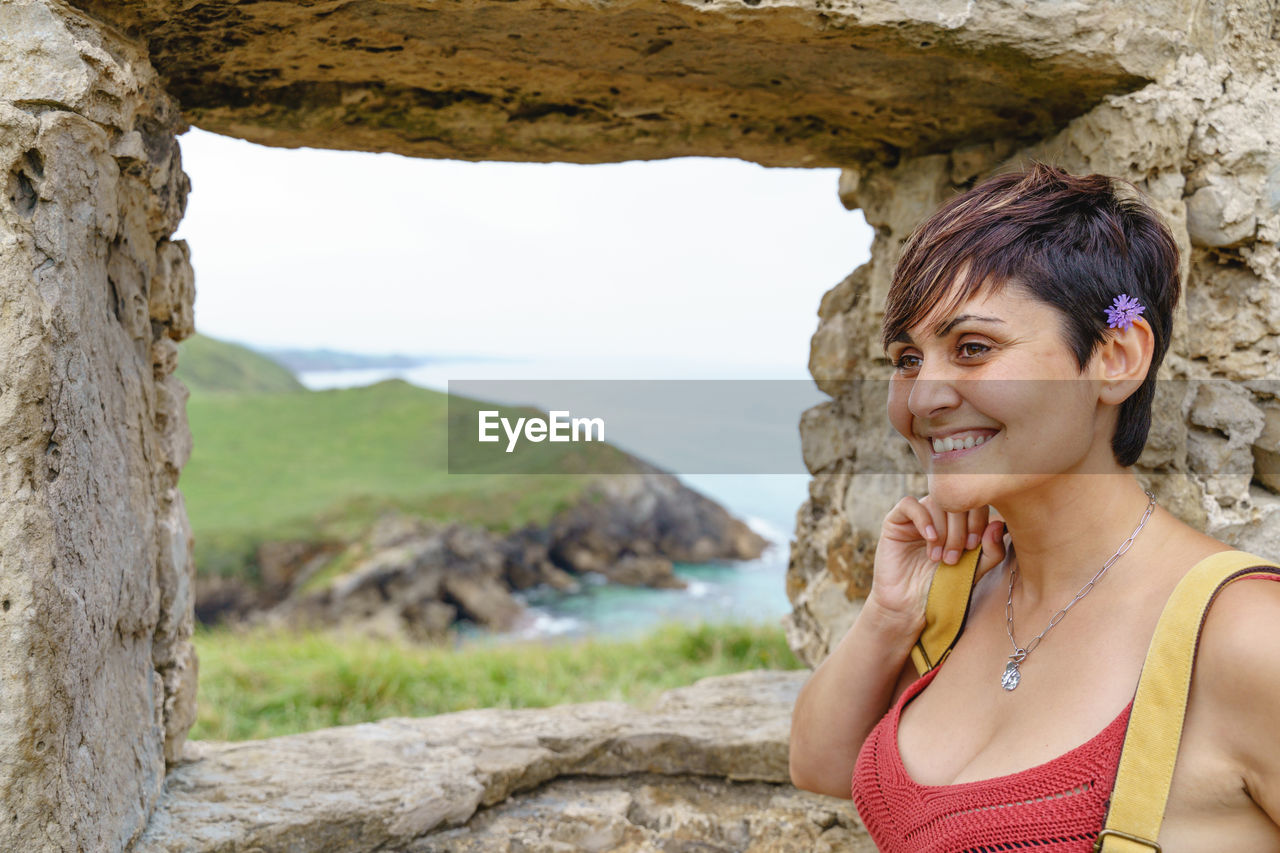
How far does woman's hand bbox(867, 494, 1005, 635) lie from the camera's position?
184cm

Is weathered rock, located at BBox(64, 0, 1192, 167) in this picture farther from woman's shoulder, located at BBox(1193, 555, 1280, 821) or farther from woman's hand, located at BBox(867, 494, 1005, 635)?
woman's shoulder, located at BBox(1193, 555, 1280, 821)

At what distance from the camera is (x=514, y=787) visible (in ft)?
8.90

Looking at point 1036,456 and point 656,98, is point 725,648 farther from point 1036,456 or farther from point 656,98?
point 1036,456

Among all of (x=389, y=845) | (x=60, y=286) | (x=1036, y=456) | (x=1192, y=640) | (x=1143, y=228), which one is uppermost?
(x=1143, y=228)

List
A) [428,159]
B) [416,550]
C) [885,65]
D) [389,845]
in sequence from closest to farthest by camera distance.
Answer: [885,65]
[389,845]
[428,159]
[416,550]

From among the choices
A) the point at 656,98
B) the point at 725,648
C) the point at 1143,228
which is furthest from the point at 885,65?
the point at 725,648

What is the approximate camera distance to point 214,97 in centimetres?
227

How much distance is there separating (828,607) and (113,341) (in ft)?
6.69

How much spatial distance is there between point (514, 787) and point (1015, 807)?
5.30ft

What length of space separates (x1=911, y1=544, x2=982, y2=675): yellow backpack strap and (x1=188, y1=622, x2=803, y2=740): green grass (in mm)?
2637

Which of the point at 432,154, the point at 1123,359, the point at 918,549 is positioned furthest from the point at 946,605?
the point at 432,154

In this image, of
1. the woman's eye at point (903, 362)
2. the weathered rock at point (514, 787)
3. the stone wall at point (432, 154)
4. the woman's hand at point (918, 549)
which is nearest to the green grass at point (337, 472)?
the weathered rock at point (514, 787)

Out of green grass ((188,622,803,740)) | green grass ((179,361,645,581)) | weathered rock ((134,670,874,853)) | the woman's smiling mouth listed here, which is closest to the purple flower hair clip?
the woman's smiling mouth

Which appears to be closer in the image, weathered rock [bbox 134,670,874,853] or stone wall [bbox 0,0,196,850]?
stone wall [bbox 0,0,196,850]
